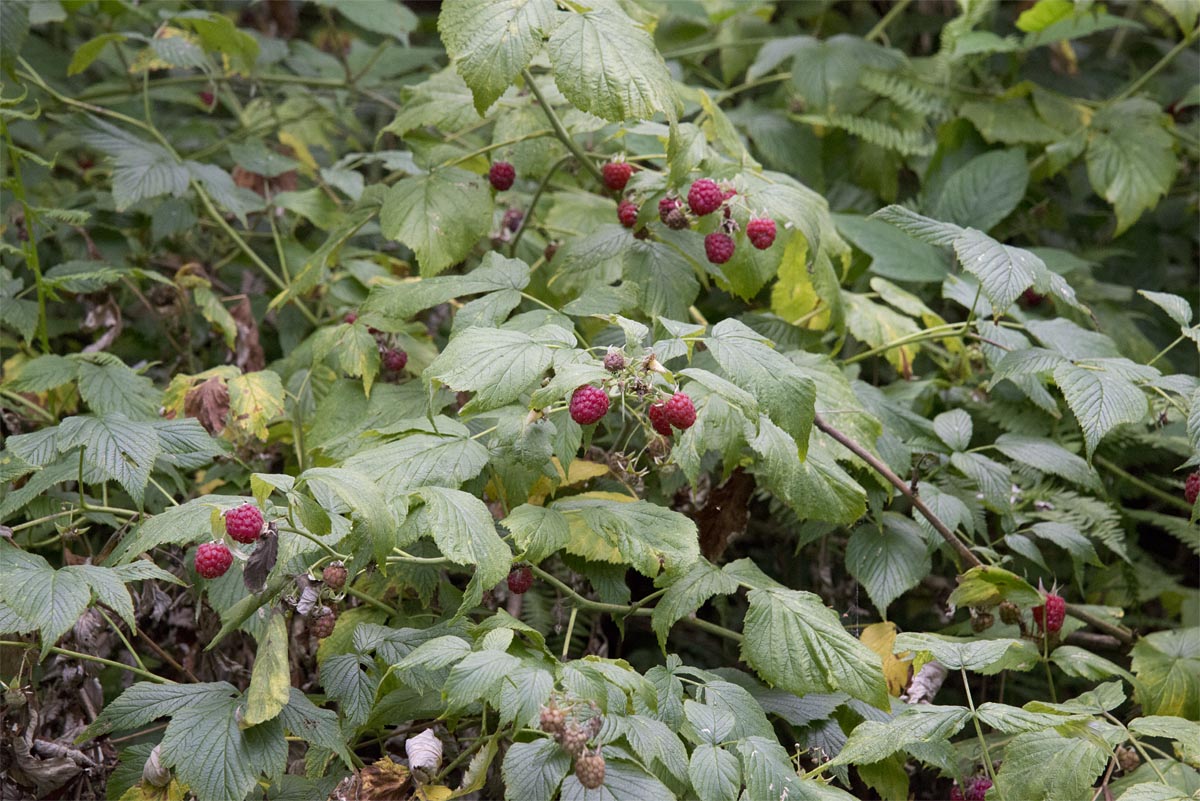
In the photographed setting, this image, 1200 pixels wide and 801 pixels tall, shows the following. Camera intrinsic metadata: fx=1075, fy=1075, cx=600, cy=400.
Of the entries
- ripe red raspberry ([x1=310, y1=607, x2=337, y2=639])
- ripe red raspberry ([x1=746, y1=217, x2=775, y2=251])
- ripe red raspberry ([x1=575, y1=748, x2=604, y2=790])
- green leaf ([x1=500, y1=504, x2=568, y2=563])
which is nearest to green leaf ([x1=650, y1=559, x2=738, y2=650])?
green leaf ([x1=500, y1=504, x2=568, y2=563])

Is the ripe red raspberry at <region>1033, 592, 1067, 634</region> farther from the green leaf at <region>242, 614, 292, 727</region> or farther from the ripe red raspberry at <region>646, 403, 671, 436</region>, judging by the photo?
the green leaf at <region>242, 614, 292, 727</region>

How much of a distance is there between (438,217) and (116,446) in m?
0.76

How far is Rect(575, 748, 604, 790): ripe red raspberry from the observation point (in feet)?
4.30

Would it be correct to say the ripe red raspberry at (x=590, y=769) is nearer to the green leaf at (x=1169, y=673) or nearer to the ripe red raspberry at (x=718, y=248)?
the ripe red raspberry at (x=718, y=248)

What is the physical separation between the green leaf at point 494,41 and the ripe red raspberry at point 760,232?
0.51 metres

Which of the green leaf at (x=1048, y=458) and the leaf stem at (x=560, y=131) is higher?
the leaf stem at (x=560, y=131)

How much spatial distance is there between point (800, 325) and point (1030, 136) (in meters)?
1.24

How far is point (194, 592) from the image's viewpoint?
1957 mm

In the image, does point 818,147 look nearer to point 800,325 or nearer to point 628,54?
point 800,325

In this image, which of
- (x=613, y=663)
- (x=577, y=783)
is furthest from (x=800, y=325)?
(x=577, y=783)

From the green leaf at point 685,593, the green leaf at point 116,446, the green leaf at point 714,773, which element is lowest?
the green leaf at point 685,593

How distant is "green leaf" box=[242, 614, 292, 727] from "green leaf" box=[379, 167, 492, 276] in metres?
0.80

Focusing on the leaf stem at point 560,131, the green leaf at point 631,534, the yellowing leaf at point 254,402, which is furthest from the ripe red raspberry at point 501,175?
the green leaf at point 631,534

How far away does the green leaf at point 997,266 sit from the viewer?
6.36 ft
